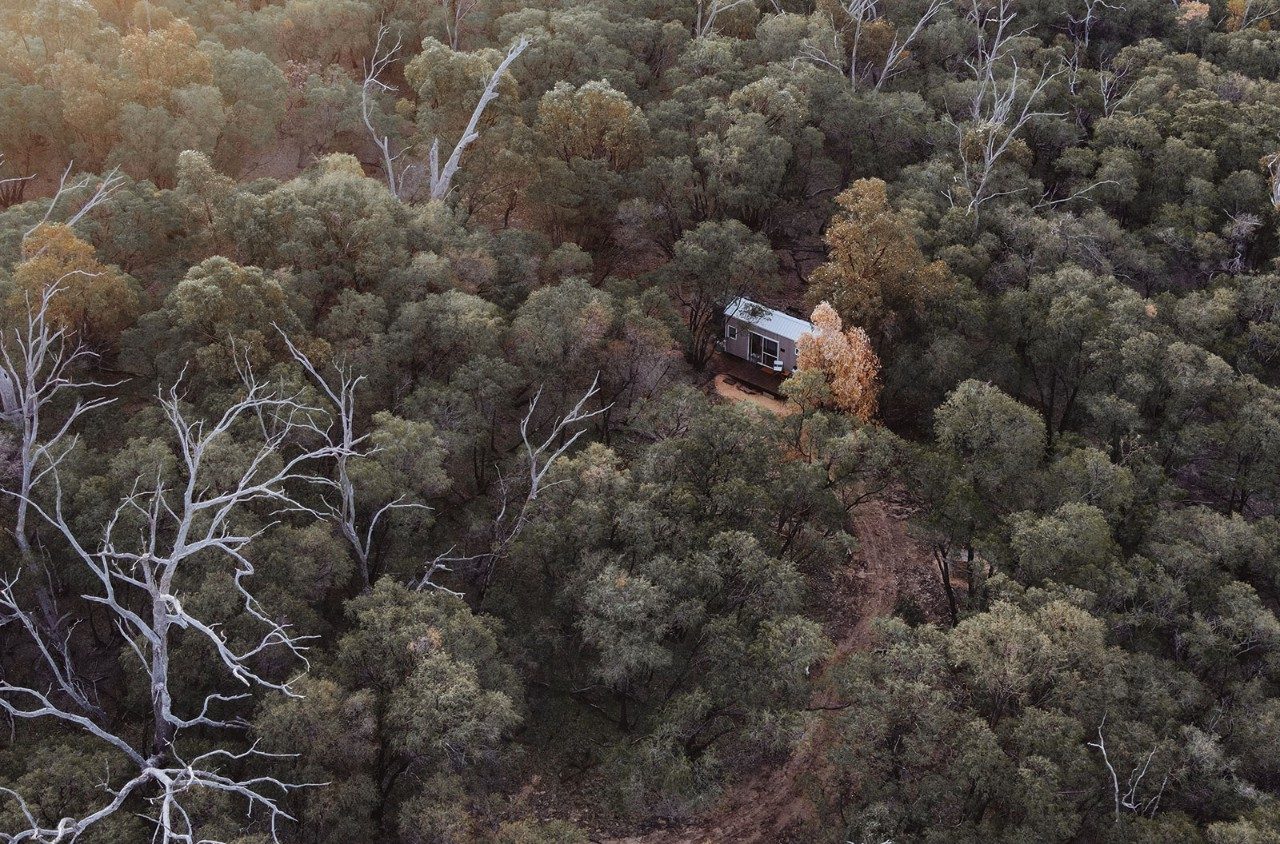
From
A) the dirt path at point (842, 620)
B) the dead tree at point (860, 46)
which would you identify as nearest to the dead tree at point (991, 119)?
the dead tree at point (860, 46)

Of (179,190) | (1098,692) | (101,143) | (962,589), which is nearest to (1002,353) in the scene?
(962,589)

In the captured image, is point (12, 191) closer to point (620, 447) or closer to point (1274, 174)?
point (620, 447)

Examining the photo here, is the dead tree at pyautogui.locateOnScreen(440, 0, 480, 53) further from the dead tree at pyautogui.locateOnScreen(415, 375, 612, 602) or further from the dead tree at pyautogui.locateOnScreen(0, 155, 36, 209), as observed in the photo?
the dead tree at pyautogui.locateOnScreen(415, 375, 612, 602)

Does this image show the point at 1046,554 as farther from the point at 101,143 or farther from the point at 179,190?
the point at 101,143

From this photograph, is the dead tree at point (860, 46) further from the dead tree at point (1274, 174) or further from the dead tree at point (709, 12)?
the dead tree at point (1274, 174)

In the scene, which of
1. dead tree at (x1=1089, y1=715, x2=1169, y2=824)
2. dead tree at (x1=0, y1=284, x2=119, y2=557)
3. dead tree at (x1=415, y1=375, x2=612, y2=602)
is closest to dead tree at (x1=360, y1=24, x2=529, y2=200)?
dead tree at (x1=415, y1=375, x2=612, y2=602)
